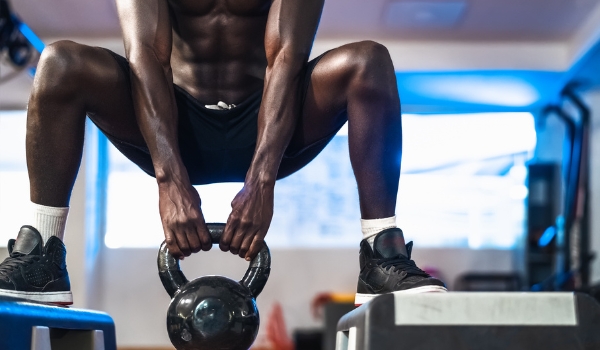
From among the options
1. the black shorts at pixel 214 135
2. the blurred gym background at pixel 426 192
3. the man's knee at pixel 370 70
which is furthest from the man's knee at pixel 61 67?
the blurred gym background at pixel 426 192

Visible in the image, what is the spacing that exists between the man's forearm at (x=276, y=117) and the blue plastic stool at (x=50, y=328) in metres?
0.45

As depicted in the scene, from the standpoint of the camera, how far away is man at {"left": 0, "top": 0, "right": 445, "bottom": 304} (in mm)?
1350

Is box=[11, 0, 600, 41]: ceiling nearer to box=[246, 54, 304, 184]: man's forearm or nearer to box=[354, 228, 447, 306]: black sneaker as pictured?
box=[246, 54, 304, 184]: man's forearm

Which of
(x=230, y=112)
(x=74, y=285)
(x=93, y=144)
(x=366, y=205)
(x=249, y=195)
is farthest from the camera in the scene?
(x=93, y=144)

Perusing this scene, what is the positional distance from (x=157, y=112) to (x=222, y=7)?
1.34 feet

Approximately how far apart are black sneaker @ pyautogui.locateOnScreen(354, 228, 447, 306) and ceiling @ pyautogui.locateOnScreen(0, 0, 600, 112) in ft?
13.2

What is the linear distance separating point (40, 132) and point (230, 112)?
0.41 metres

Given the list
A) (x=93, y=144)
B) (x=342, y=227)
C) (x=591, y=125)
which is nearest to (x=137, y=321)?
(x=93, y=144)

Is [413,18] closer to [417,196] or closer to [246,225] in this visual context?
[417,196]

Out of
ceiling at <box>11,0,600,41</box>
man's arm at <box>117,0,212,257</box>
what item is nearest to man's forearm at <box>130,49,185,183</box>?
man's arm at <box>117,0,212,257</box>

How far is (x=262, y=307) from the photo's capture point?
6.55 m

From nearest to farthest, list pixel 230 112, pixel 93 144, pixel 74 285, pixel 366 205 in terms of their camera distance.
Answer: pixel 366 205, pixel 230 112, pixel 74 285, pixel 93 144

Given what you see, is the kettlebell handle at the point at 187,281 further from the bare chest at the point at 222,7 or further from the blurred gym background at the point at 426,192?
the blurred gym background at the point at 426,192

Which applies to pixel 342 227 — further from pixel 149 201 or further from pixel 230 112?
pixel 230 112
